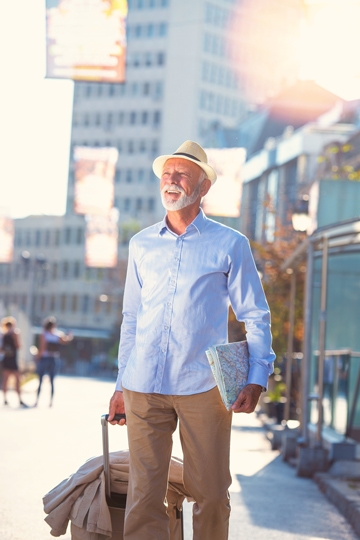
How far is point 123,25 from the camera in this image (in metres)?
17.9

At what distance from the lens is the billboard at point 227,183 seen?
3853 cm

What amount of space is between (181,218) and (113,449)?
299 inches

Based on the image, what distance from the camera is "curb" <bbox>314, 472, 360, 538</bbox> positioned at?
9.25 meters

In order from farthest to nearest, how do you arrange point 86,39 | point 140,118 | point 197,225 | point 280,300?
point 140,118 < point 280,300 < point 86,39 < point 197,225

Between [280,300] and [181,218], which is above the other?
[181,218]

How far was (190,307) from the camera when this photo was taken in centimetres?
572

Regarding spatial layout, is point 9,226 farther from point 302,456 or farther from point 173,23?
point 173,23

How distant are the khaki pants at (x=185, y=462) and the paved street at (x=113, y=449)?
2215mm

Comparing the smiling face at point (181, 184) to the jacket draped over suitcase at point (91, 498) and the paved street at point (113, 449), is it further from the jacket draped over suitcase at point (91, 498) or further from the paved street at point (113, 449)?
the paved street at point (113, 449)

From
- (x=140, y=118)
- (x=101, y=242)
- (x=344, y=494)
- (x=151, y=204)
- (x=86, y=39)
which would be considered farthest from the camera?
(x=140, y=118)

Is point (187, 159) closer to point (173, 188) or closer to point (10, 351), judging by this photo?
point (173, 188)

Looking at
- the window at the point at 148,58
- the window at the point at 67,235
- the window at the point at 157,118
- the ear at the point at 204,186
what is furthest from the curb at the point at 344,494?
the window at the point at 148,58

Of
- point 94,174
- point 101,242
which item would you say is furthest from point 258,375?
point 101,242

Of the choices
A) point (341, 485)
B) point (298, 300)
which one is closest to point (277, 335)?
point (298, 300)
